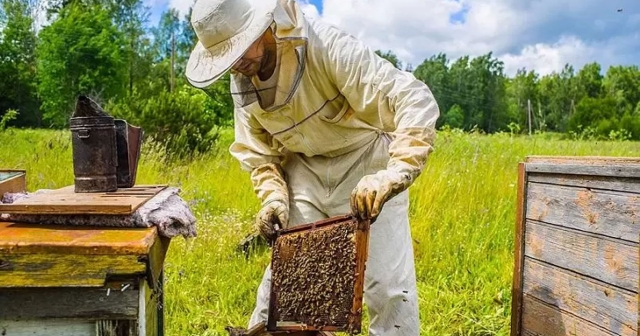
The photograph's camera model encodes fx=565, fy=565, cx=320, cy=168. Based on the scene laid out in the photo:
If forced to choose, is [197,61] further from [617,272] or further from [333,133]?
[617,272]

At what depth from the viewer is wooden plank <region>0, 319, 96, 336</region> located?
4.43 feet

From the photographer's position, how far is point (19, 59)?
34750 millimetres

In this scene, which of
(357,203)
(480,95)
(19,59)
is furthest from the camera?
(480,95)

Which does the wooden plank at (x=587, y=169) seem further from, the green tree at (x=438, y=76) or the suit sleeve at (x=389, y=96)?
the green tree at (x=438, y=76)

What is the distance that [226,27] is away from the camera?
189 centimetres

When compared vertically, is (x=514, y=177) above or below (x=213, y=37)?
below

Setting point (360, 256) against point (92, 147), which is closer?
point (360, 256)

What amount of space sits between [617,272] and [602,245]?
4.4 inches

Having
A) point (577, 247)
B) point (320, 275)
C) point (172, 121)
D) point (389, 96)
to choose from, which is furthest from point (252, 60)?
point (172, 121)

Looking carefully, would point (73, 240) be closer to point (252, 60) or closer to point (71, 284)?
point (71, 284)

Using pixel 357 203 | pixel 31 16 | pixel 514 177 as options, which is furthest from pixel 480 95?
pixel 357 203

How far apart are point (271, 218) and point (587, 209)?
1.15m

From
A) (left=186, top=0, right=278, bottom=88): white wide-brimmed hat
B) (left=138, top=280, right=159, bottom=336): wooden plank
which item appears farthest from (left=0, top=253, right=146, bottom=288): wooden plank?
(left=186, top=0, right=278, bottom=88): white wide-brimmed hat

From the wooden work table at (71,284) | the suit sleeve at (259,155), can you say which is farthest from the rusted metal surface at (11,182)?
the suit sleeve at (259,155)
